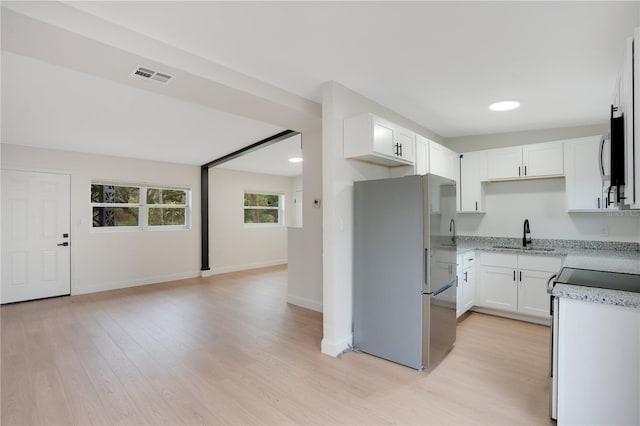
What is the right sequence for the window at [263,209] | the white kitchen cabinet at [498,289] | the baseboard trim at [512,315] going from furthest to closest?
the window at [263,209], the white kitchen cabinet at [498,289], the baseboard trim at [512,315]

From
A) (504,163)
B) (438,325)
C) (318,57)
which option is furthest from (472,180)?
(318,57)

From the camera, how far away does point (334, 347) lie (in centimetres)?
287

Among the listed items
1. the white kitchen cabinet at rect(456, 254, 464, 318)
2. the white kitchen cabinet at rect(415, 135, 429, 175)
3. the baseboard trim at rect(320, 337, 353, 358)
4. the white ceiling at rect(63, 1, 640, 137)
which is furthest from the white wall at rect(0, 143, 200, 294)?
the white kitchen cabinet at rect(456, 254, 464, 318)

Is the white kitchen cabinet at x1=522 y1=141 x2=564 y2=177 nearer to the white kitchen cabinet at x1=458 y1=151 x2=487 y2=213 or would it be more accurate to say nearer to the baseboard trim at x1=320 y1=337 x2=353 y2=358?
the white kitchen cabinet at x1=458 y1=151 x2=487 y2=213

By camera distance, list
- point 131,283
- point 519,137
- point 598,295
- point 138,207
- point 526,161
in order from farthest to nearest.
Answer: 1. point 138,207
2. point 131,283
3. point 519,137
4. point 526,161
5. point 598,295

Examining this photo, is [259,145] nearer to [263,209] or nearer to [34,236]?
[263,209]

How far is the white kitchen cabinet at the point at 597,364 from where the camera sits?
5.22 ft

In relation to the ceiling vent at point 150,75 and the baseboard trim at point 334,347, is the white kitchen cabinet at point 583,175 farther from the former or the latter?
the ceiling vent at point 150,75

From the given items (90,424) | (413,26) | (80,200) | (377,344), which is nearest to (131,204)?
(80,200)

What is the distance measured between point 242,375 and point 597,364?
2338mm

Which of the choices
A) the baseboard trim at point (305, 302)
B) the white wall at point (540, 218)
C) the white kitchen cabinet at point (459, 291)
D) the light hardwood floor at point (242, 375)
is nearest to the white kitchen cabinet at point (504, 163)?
the white wall at point (540, 218)

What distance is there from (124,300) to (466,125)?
18.5 feet

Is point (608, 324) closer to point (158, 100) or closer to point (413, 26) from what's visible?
point (413, 26)

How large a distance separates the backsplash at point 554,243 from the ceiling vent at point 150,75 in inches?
166
